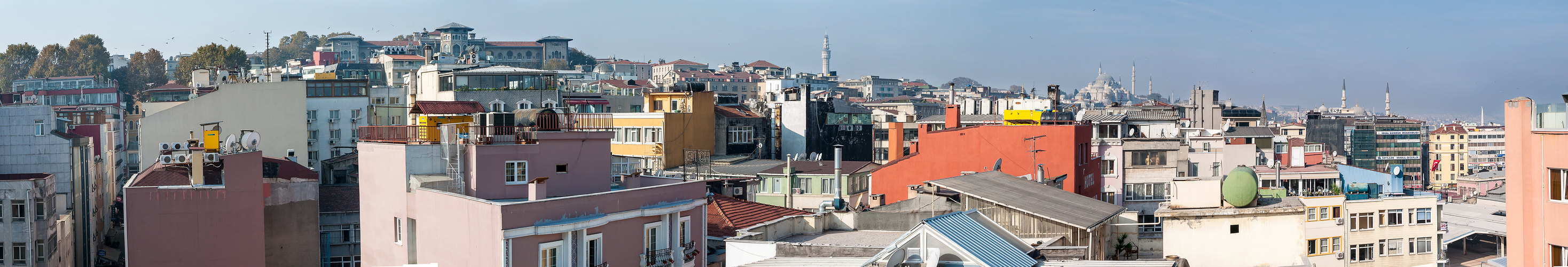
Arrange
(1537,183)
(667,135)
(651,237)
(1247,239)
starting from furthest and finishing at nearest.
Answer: (667,135) → (1247,239) → (651,237) → (1537,183)

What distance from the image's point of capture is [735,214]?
29.0 meters

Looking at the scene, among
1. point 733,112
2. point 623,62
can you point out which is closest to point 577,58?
point 623,62

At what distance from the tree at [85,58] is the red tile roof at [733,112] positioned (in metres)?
84.0

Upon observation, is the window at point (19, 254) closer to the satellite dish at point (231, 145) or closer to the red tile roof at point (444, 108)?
the satellite dish at point (231, 145)

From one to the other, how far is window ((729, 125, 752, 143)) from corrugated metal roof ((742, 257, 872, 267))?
134 ft

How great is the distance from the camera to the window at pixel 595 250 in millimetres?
22016

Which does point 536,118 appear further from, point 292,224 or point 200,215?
point 292,224

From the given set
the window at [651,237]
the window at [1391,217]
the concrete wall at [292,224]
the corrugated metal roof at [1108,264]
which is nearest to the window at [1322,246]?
the window at [1391,217]

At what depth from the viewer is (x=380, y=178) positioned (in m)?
25.0

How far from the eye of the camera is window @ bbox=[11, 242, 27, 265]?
2930 centimetres

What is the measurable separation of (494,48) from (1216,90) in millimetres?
99552

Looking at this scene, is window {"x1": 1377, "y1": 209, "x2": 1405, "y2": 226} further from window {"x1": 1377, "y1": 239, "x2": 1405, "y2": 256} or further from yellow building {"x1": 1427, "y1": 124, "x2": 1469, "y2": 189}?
yellow building {"x1": 1427, "y1": 124, "x2": 1469, "y2": 189}

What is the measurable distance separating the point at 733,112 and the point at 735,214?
103ft

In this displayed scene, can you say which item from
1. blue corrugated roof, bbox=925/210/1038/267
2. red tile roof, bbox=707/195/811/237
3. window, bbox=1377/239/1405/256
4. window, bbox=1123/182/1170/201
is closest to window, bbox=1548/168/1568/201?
blue corrugated roof, bbox=925/210/1038/267
